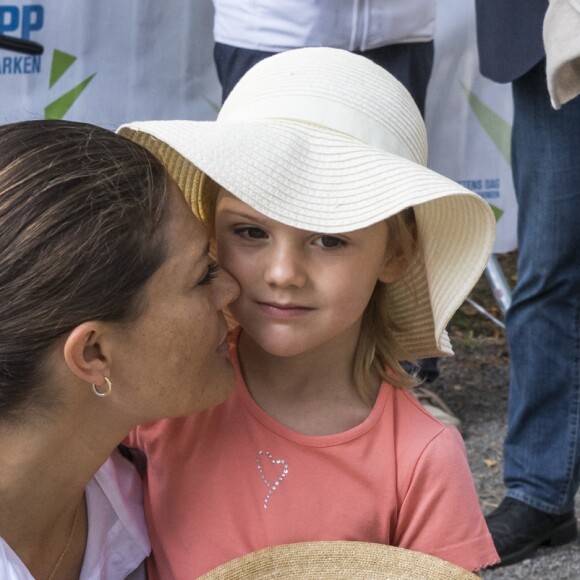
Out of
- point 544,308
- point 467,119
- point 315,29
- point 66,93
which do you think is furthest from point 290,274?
point 467,119

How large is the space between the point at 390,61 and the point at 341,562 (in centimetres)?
205

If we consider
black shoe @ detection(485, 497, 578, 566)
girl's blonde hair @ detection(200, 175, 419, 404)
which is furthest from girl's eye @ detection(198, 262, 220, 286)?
black shoe @ detection(485, 497, 578, 566)

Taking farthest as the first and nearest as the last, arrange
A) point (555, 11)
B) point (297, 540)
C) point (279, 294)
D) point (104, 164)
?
point (555, 11) < point (297, 540) < point (279, 294) < point (104, 164)

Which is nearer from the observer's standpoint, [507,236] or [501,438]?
[501,438]

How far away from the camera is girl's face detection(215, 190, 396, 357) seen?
1.69 meters

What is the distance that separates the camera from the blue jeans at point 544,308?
2.84 m

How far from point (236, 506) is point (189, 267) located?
45 cm

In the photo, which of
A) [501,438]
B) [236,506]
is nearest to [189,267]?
[236,506]

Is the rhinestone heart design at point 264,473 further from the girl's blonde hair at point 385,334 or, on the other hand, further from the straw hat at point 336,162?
the straw hat at point 336,162

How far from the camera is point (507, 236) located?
455cm

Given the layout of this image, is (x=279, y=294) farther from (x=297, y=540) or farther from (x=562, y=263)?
(x=562, y=263)

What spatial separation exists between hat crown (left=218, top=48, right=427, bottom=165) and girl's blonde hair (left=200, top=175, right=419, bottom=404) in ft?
0.41

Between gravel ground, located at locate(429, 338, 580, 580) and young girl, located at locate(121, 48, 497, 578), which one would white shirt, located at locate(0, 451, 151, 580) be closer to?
young girl, located at locate(121, 48, 497, 578)

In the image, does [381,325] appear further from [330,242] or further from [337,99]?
[337,99]
